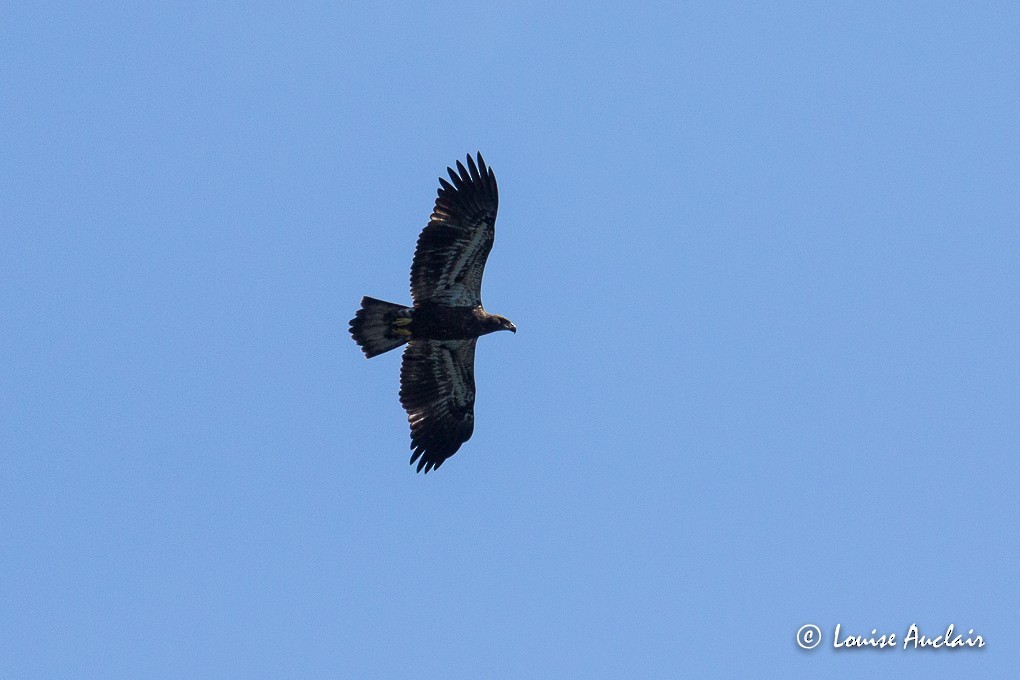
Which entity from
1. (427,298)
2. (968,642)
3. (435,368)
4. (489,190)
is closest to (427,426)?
(435,368)

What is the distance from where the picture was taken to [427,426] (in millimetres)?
21641

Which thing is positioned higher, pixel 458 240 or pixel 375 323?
pixel 458 240

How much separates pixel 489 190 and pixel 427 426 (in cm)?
429

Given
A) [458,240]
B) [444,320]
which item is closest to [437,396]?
[444,320]

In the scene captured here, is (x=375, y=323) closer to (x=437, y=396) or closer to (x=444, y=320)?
(x=444, y=320)

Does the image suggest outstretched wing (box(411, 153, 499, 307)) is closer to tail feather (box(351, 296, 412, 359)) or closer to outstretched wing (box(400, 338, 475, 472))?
tail feather (box(351, 296, 412, 359))

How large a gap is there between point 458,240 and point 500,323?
1600 mm

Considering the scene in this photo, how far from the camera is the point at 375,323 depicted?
66.6ft

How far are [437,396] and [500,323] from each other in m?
1.87

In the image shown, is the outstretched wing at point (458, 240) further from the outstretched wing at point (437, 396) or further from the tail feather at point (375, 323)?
the outstretched wing at point (437, 396)

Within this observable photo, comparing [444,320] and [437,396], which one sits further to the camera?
[437,396]

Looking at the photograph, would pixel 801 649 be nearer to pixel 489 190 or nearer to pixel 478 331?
pixel 478 331

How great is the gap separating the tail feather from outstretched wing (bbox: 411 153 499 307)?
0.41 meters

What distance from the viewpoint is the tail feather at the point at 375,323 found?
20.2m
